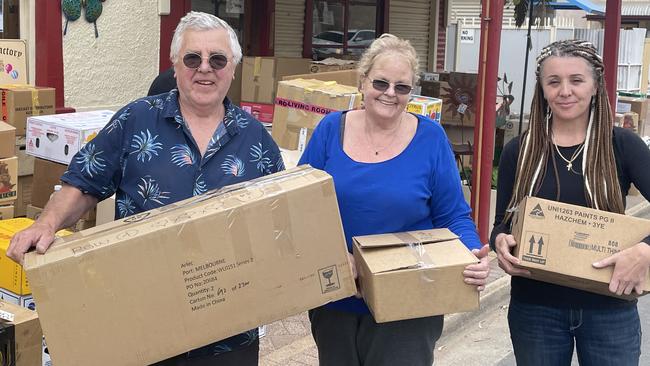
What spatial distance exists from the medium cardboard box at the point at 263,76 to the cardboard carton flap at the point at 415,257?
492 cm

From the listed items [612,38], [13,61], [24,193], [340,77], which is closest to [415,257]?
[24,193]

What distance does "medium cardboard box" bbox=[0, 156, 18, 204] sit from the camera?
4.38m

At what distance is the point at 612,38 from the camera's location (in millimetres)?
8539

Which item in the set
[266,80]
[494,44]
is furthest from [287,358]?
[266,80]

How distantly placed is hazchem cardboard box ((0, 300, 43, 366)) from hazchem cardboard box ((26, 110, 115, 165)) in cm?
195

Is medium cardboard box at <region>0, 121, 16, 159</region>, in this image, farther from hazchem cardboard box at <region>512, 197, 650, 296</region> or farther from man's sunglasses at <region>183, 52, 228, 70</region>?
hazchem cardboard box at <region>512, 197, 650, 296</region>

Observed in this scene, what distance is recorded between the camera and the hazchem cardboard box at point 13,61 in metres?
5.68

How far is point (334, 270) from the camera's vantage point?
Answer: 2.21 metres

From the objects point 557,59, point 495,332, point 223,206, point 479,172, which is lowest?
point 495,332

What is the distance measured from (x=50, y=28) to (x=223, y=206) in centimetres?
433

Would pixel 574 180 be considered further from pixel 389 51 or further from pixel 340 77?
pixel 340 77

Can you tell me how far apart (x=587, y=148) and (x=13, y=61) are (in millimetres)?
4628

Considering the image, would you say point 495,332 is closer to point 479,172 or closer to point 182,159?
point 479,172

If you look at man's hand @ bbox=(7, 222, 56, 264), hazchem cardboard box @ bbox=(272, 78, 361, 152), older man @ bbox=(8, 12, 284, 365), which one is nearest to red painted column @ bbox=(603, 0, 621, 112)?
hazchem cardboard box @ bbox=(272, 78, 361, 152)
